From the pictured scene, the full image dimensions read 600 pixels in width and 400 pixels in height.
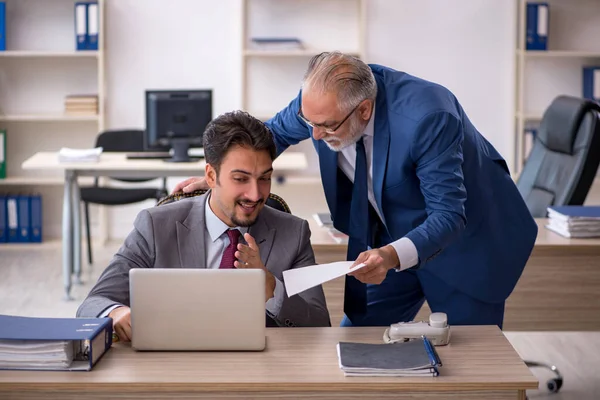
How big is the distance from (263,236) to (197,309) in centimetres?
48

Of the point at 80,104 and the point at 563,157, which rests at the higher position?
the point at 80,104

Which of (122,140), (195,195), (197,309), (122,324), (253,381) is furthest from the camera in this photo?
(122,140)

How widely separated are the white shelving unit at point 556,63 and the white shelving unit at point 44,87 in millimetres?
2827

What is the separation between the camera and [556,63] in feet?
21.5

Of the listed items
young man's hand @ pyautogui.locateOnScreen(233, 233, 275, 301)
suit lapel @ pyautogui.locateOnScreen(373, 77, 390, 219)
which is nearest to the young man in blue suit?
suit lapel @ pyautogui.locateOnScreen(373, 77, 390, 219)

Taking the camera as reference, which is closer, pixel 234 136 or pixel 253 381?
pixel 253 381

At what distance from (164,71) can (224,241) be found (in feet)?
13.9

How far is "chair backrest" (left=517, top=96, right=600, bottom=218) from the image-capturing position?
157 inches

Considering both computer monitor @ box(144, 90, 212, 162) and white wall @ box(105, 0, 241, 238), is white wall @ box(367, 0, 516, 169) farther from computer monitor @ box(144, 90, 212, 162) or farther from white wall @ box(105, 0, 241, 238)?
computer monitor @ box(144, 90, 212, 162)

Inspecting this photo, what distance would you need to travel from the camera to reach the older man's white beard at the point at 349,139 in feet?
8.09

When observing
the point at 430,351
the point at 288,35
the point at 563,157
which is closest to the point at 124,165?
the point at 288,35

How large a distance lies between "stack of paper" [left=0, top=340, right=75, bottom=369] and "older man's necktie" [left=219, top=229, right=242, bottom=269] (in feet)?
1.81

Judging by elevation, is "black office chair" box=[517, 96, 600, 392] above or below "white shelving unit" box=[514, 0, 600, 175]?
below

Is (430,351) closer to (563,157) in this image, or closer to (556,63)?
(563,157)
